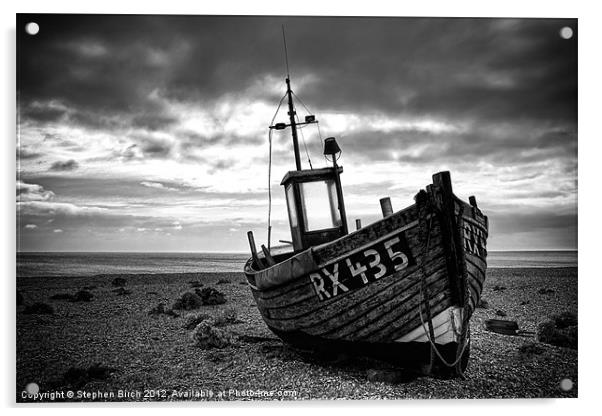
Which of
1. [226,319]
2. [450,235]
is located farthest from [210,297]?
[450,235]

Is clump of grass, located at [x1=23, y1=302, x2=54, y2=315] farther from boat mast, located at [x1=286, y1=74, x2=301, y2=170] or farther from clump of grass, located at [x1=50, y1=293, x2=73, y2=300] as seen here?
boat mast, located at [x1=286, y1=74, x2=301, y2=170]

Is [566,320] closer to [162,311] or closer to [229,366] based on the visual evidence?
[229,366]

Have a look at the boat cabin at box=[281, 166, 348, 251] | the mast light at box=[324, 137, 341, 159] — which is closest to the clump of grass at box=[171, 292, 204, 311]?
the boat cabin at box=[281, 166, 348, 251]

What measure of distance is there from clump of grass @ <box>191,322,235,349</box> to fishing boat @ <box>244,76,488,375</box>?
1.38 metres

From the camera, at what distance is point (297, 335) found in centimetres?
450

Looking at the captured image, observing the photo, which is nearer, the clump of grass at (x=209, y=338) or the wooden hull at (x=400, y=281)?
the wooden hull at (x=400, y=281)

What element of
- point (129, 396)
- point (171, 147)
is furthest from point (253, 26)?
point (129, 396)

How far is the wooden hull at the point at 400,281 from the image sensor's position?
11.9 feet

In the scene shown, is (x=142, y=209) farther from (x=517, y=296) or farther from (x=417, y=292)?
(x=517, y=296)

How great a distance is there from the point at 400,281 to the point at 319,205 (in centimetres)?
163

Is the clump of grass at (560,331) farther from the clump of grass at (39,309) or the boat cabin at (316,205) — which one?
the clump of grass at (39,309)

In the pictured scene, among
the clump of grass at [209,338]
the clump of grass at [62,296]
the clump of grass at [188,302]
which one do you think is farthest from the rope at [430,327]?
the clump of grass at [188,302]

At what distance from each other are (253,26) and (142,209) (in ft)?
8.51

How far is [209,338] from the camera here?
206 inches
